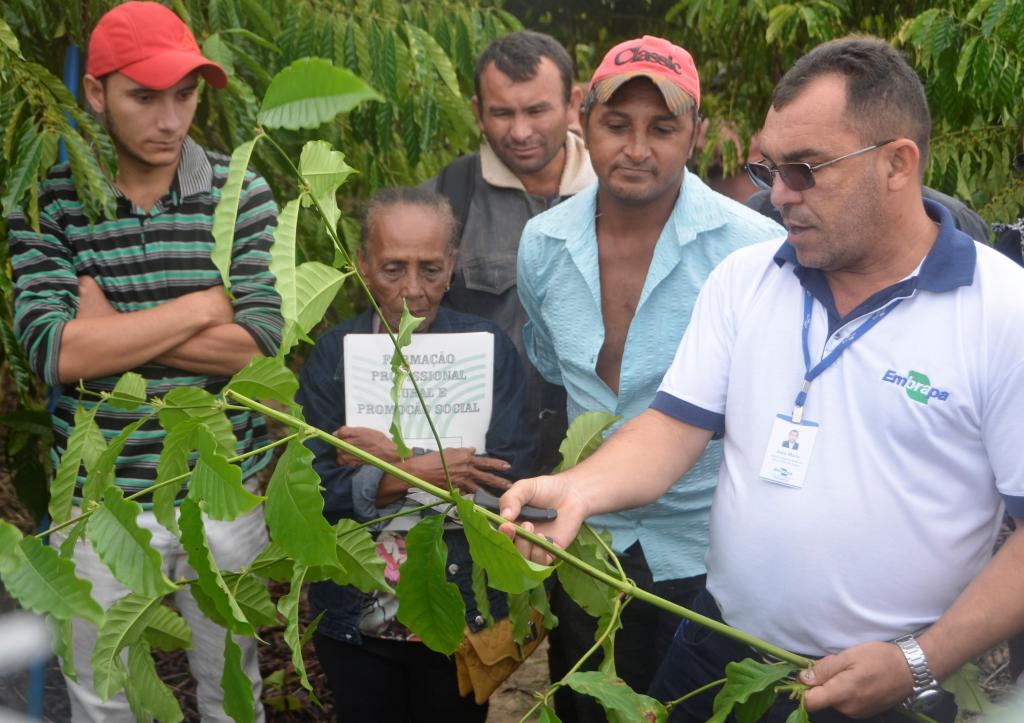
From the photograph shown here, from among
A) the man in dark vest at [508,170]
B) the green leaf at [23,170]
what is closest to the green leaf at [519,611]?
the man in dark vest at [508,170]

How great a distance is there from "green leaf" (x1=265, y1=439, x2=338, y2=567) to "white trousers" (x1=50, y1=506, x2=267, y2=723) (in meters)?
1.60

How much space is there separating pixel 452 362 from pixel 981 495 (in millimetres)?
1258

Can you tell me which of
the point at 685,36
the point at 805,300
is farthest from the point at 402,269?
the point at 685,36

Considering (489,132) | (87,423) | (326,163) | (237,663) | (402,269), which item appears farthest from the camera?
(489,132)

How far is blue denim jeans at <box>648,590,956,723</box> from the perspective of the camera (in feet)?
7.68

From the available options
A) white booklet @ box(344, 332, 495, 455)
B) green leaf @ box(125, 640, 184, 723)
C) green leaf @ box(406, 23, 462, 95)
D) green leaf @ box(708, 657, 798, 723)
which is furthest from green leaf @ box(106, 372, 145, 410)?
green leaf @ box(406, 23, 462, 95)

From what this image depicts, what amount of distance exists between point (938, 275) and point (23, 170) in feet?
6.98

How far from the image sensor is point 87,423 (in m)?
2.00

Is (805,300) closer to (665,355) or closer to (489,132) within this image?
(665,355)

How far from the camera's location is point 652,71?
2.92m

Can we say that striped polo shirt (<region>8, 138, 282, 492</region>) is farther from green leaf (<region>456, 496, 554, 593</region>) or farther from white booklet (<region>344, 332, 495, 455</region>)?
green leaf (<region>456, 496, 554, 593</region>)

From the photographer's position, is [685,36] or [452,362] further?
[685,36]

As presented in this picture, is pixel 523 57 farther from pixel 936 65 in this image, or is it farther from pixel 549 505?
pixel 549 505

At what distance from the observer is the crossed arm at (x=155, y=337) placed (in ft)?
9.91
